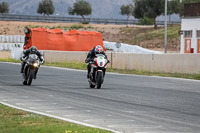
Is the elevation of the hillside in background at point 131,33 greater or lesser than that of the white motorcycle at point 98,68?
lesser

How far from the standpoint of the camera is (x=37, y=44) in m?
54.5

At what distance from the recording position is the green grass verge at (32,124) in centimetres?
1042

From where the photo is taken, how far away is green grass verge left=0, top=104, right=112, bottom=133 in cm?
1042

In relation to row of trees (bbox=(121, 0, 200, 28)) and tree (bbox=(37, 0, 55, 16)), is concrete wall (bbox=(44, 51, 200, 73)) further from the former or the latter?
tree (bbox=(37, 0, 55, 16))

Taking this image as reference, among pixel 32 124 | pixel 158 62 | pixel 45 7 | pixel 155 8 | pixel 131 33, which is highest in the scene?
pixel 155 8

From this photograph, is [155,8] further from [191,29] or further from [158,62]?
[158,62]

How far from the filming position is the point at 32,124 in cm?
1145

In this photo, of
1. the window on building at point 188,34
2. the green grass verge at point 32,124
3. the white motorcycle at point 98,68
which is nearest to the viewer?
the green grass verge at point 32,124

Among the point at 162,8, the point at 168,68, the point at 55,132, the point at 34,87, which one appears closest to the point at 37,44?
the point at 168,68

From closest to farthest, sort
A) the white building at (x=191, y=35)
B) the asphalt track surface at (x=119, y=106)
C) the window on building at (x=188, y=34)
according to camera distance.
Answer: the asphalt track surface at (x=119, y=106), the white building at (x=191, y=35), the window on building at (x=188, y=34)

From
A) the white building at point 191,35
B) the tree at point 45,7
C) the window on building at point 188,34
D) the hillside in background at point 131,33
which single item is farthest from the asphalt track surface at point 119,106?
the tree at point 45,7

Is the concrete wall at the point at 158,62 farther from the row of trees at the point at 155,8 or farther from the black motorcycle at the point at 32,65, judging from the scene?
the row of trees at the point at 155,8

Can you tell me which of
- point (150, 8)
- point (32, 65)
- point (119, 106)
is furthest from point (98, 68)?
point (150, 8)

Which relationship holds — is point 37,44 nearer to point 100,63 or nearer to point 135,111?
Answer: point 100,63
